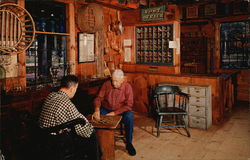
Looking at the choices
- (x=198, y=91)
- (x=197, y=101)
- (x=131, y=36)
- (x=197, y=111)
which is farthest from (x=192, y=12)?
(x=197, y=111)

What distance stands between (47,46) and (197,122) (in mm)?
3431

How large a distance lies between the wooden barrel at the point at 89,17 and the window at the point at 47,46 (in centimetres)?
42

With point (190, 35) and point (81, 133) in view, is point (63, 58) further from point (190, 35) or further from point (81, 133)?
point (190, 35)

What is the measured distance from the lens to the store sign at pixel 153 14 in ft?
18.2

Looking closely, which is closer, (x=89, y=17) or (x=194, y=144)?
(x=194, y=144)

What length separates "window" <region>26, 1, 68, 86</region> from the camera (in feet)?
14.5

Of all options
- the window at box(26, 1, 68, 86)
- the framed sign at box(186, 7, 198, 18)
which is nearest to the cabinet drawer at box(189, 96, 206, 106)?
the window at box(26, 1, 68, 86)

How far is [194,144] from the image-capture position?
3.95m

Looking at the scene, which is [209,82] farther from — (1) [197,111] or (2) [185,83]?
(1) [197,111]

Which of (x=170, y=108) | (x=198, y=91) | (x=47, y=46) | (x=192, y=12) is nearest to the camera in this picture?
(x=170, y=108)

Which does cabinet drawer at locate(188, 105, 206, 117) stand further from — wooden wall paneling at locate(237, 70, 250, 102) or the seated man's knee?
wooden wall paneling at locate(237, 70, 250, 102)

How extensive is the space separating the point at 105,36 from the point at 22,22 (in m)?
2.54

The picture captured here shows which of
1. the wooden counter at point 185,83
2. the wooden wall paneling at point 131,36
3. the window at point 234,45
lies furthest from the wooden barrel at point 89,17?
the window at point 234,45

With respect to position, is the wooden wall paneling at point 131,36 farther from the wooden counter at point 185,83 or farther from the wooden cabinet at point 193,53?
the wooden cabinet at point 193,53
